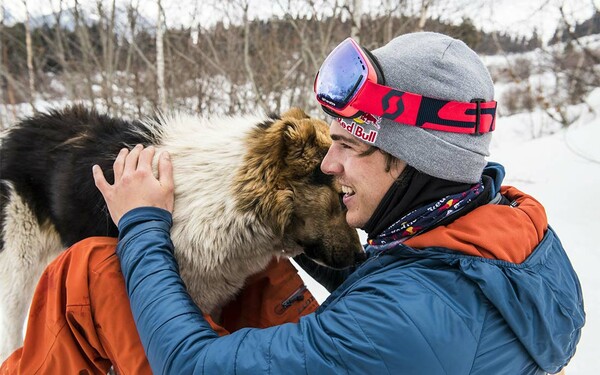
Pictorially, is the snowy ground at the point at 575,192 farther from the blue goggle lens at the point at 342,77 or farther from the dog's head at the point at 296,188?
the blue goggle lens at the point at 342,77

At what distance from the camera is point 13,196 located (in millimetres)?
2713

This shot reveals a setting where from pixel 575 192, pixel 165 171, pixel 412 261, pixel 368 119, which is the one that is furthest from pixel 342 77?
pixel 575 192

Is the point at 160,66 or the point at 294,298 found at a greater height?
the point at 160,66

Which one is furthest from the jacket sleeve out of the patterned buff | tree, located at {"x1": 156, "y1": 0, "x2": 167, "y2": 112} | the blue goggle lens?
tree, located at {"x1": 156, "y1": 0, "x2": 167, "y2": 112}

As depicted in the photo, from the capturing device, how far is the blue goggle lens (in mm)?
1541

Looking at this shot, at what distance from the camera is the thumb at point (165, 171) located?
6.87 feet

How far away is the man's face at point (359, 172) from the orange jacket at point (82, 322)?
79 centimetres

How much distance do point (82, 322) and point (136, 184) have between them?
0.62 metres

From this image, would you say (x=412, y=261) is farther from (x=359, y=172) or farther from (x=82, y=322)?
(x=82, y=322)

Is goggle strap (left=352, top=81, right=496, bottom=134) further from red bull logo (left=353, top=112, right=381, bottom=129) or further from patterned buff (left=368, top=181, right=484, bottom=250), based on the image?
patterned buff (left=368, top=181, right=484, bottom=250)

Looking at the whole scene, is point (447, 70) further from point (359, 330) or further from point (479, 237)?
point (359, 330)

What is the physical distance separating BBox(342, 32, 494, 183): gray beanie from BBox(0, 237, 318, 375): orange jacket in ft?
3.56

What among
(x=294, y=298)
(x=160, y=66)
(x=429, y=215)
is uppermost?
(x=429, y=215)

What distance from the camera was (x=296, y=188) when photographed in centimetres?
225
